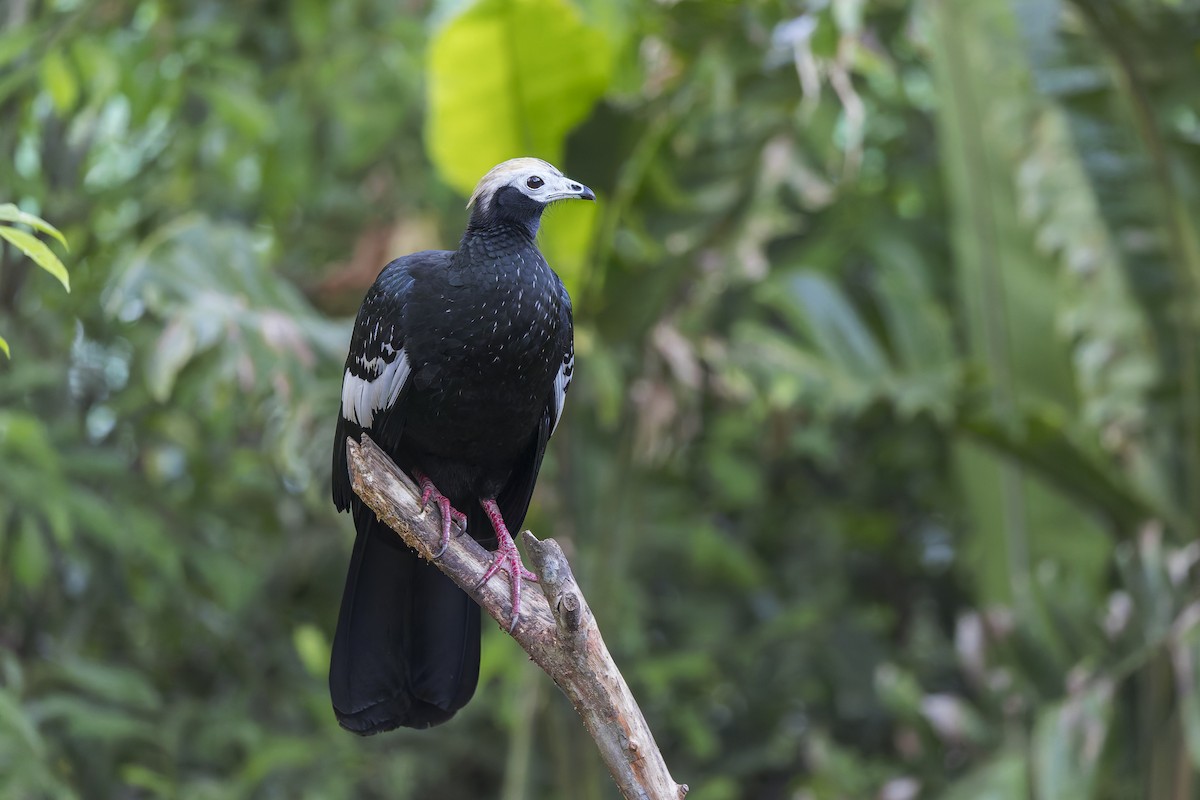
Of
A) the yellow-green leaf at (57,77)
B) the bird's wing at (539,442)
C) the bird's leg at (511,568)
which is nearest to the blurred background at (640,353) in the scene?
the yellow-green leaf at (57,77)

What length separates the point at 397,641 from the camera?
224 cm

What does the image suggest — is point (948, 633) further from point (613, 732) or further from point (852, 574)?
point (613, 732)

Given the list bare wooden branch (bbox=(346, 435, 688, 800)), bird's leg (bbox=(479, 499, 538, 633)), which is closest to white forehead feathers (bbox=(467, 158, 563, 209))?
bare wooden branch (bbox=(346, 435, 688, 800))

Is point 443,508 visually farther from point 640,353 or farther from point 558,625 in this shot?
point 640,353

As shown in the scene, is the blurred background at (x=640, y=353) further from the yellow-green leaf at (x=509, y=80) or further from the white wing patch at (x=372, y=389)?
the white wing patch at (x=372, y=389)

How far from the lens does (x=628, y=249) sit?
5133 mm

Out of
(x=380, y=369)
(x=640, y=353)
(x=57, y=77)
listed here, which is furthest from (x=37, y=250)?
(x=640, y=353)

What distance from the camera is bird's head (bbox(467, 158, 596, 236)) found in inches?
88.7

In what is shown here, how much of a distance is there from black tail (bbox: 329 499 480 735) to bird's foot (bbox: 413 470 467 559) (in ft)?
0.32

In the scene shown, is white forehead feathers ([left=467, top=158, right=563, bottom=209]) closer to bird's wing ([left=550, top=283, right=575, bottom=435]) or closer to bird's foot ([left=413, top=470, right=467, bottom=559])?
bird's wing ([left=550, top=283, right=575, bottom=435])

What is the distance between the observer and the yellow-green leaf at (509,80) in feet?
11.4

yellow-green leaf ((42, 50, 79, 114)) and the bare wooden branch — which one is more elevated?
yellow-green leaf ((42, 50, 79, 114))

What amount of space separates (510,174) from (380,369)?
406 mm

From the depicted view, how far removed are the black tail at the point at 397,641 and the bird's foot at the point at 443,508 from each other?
0.32 feet
